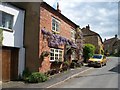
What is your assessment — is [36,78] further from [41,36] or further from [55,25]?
[55,25]

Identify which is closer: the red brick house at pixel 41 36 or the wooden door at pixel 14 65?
the wooden door at pixel 14 65

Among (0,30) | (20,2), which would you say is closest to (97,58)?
(20,2)

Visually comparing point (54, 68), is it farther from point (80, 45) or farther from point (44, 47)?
point (80, 45)

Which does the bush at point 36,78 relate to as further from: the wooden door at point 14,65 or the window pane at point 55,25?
the window pane at point 55,25

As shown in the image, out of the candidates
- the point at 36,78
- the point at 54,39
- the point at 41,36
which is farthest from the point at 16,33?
the point at 54,39

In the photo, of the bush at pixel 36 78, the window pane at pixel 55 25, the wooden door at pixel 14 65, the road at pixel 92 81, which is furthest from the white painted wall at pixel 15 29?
the road at pixel 92 81

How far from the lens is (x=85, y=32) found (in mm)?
61031

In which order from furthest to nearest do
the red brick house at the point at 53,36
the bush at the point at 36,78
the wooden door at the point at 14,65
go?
the red brick house at the point at 53,36 < the wooden door at the point at 14,65 < the bush at the point at 36,78

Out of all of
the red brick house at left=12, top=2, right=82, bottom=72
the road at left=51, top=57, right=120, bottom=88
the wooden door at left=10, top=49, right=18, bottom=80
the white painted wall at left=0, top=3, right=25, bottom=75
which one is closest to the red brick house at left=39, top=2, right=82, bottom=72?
the red brick house at left=12, top=2, right=82, bottom=72

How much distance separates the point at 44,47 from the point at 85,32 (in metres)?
42.6

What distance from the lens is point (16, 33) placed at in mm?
17812

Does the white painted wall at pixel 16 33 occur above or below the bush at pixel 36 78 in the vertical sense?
above

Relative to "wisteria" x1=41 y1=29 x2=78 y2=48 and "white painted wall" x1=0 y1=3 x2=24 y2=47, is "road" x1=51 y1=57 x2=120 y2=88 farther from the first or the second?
"white painted wall" x1=0 y1=3 x2=24 y2=47

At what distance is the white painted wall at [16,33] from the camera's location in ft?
54.3
